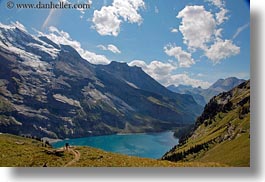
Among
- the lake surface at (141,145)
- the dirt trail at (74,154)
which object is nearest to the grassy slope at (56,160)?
the dirt trail at (74,154)

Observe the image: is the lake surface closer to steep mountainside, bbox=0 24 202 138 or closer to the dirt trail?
steep mountainside, bbox=0 24 202 138

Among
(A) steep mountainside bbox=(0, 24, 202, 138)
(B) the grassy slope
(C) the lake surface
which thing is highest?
(A) steep mountainside bbox=(0, 24, 202, 138)

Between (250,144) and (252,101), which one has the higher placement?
(252,101)

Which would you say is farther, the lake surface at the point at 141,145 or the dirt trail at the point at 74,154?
the lake surface at the point at 141,145

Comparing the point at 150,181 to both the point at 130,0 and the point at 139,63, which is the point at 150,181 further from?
the point at 130,0

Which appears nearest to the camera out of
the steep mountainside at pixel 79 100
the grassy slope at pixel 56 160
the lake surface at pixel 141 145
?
the grassy slope at pixel 56 160

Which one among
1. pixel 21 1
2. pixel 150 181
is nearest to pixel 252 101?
pixel 150 181

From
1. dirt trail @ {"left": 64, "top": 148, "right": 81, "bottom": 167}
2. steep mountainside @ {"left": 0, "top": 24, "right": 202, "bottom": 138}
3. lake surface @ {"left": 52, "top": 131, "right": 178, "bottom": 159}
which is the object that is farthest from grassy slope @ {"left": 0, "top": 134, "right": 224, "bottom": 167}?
steep mountainside @ {"left": 0, "top": 24, "right": 202, "bottom": 138}

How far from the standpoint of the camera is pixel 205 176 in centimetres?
1112

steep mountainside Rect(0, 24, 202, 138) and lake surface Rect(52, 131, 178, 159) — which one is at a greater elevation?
steep mountainside Rect(0, 24, 202, 138)

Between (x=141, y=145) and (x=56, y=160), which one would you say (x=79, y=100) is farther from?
(x=56, y=160)

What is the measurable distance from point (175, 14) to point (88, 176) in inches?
256

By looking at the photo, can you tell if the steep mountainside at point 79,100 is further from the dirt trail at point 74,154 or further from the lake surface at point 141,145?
the dirt trail at point 74,154

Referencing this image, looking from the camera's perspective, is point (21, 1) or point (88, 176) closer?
point (88, 176)
